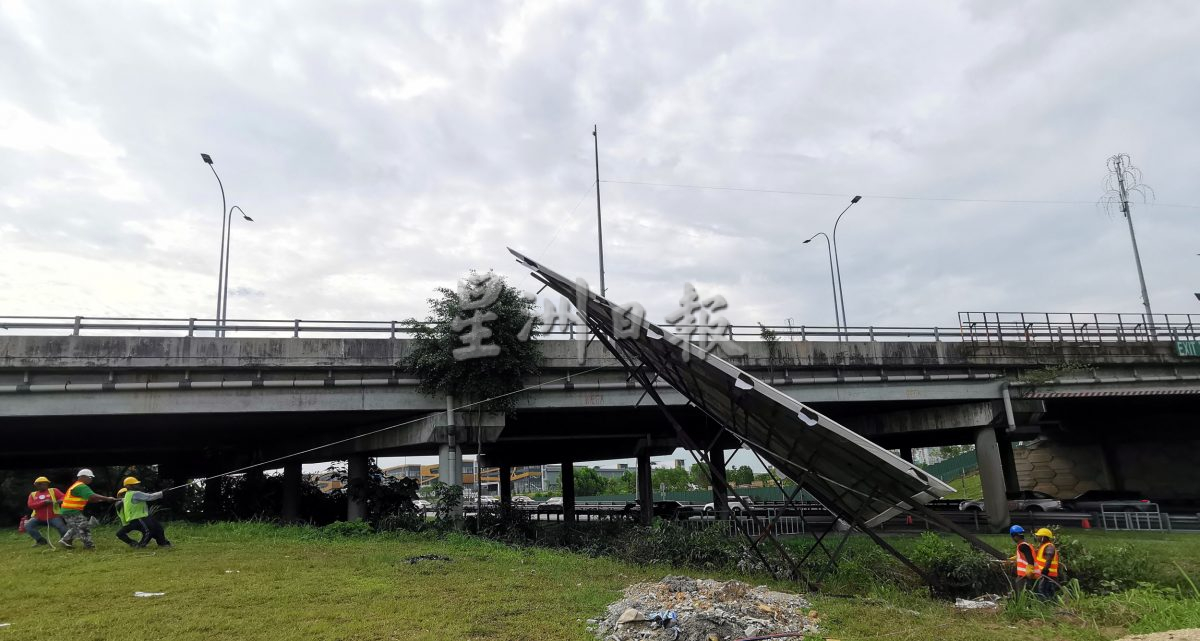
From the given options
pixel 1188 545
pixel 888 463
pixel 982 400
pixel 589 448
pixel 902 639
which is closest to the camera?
pixel 902 639

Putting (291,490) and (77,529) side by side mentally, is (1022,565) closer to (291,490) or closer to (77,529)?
(77,529)

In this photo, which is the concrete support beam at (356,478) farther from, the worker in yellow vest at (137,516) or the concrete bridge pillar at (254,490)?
the worker in yellow vest at (137,516)

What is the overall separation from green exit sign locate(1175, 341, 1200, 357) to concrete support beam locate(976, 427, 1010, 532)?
9.65 metres

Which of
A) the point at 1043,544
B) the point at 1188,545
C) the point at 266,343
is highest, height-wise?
the point at 266,343

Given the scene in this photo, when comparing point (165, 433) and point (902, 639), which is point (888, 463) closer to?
point (902, 639)

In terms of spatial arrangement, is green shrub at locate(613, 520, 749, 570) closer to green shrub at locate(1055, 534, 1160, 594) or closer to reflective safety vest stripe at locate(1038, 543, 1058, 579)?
reflective safety vest stripe at locate(1038, 543, 1058, 579)

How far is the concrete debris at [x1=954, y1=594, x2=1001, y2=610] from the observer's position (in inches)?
395

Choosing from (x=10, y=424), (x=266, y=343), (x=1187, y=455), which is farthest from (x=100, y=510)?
(x=1187, y=455)

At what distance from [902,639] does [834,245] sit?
99.6 feet

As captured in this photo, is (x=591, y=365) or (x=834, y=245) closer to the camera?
(x=591, y=365)

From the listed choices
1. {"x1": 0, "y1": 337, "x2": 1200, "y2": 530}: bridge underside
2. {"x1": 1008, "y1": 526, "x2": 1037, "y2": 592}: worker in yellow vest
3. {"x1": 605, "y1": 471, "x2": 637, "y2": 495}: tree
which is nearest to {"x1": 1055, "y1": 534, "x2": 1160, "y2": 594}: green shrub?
{"x1": 1008, "y1": 526, "x2": 1037, "y2": 592}: worker in yellow vest

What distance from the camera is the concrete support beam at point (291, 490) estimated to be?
29125mm

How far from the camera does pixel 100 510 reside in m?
27.6

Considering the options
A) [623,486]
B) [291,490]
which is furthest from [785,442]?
[623,486]
